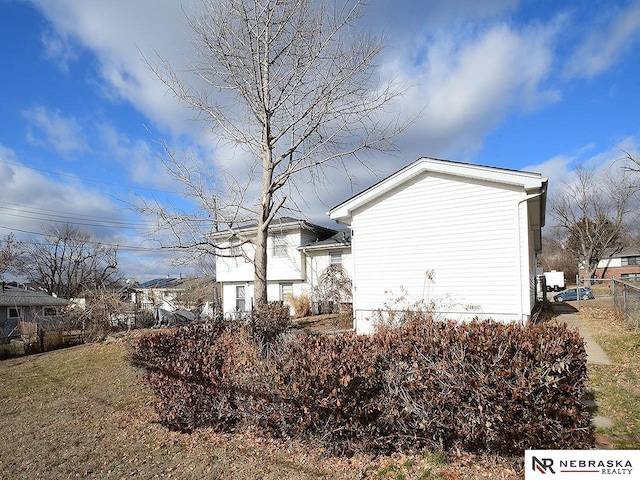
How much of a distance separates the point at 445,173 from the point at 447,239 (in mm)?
1824

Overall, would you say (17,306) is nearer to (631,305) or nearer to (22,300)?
(22,300)

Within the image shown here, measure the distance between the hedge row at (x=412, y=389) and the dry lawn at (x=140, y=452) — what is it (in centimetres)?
18

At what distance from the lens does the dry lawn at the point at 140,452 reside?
360 centimetres

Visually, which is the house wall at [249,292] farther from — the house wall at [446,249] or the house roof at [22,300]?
the house roof at [22,300]

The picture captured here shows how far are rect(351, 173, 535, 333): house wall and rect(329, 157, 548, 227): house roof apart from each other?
22cm

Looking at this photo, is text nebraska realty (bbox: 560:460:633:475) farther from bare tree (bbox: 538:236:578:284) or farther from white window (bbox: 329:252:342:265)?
bare tree (bbox: 538:236:578:284)

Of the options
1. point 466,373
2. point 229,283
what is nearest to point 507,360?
point 466,373

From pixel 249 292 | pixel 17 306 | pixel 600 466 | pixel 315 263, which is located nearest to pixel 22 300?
pixel 17 306

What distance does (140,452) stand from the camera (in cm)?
466

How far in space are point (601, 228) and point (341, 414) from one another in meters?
41.9

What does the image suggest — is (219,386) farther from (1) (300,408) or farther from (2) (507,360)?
(2) (507,360)

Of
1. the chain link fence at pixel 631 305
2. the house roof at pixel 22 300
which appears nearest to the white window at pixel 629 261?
the chain link fence at pixel 631 305

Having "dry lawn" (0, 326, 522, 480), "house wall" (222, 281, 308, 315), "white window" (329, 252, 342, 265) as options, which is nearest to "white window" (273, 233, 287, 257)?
"house wall" (222, 281, 308, 315)

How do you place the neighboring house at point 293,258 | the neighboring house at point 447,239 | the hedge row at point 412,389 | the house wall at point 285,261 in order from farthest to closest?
the house wall at point 285,261
the neighboring house at point 293,258
the neighboring house at point 447,239
the hedge row at point 412,389
